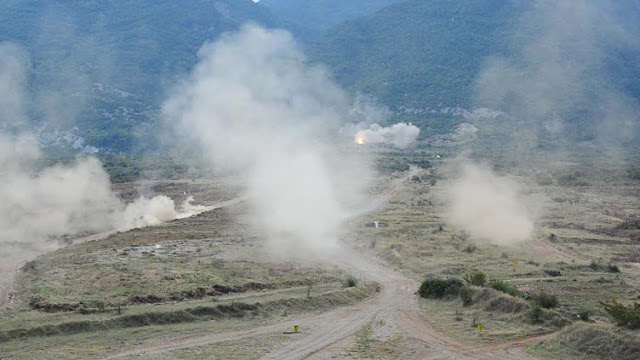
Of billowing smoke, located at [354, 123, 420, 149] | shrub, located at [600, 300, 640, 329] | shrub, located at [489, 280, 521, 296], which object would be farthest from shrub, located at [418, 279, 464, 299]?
billowing smoke, located at [354, 123, 420, 149]

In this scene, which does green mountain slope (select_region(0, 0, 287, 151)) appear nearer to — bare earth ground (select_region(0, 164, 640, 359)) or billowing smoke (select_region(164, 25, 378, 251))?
billowing smoke (select_region(164, 25, 378, 251))

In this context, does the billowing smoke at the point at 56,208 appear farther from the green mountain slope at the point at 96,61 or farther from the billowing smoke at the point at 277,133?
the green mountain slope at the point at 96,61

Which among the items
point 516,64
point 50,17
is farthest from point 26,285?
point 50,17

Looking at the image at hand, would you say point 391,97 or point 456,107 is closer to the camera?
point 456,107

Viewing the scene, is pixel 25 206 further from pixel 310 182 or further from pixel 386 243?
pixel 386 243

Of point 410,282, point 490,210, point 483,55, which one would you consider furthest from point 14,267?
point 483,55
